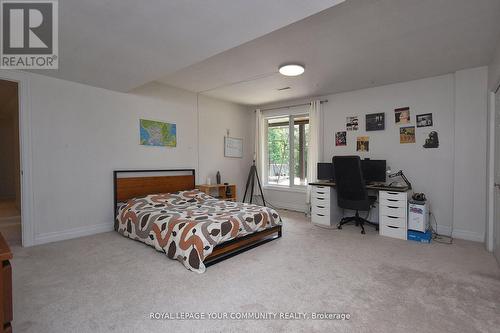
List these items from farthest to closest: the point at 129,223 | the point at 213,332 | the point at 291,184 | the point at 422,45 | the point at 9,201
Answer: the point at 9,201 < the point at 291,184 < the point at 129,223 < the point at 422,45 < the point at 213,332

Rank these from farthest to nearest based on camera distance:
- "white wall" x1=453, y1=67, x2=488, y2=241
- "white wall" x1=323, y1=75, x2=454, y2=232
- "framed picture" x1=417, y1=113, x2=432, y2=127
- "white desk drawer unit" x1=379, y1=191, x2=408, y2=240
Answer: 1. "framed picture" x1=417, y1=113, x2=432, y2=127
2. "white wall" x1=323, y1=75, x2=454, y2=232
3. "white desk drawer unit" x1=379, y1=191, x2=408, y2=240
4. "white wall" x1=453, y1=67, x2=488, y2=241

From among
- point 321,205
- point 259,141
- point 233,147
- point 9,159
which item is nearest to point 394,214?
point 321,205

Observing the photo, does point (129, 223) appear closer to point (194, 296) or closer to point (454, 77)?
point (194, 296)

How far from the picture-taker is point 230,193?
5309mm

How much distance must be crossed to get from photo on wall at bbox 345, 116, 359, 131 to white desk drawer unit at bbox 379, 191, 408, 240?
1410 millimetres

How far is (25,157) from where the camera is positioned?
319cm

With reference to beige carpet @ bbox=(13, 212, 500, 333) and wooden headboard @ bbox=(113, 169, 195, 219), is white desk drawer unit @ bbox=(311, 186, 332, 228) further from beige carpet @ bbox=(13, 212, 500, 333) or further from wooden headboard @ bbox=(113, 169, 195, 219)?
wooden headboard @ bbox=(113, 169, 195, 219)

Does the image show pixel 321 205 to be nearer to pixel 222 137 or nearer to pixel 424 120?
pixel 424 120

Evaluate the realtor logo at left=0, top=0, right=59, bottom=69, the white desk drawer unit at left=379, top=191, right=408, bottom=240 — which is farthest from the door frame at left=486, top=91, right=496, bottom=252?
the realtor logo at left=0, top=0, right=59, bottom=69

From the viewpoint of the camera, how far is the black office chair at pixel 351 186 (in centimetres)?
388

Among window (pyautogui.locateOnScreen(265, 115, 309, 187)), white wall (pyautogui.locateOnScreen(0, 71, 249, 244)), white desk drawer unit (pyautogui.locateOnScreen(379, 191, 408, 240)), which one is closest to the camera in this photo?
white wall (pyautogui.locateOnScreen(0, 71, 249, 244))

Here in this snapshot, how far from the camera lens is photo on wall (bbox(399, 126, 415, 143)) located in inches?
161

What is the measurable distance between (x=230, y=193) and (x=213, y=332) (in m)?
3.69

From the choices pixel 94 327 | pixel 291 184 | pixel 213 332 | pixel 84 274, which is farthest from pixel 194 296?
pixel 291 184
